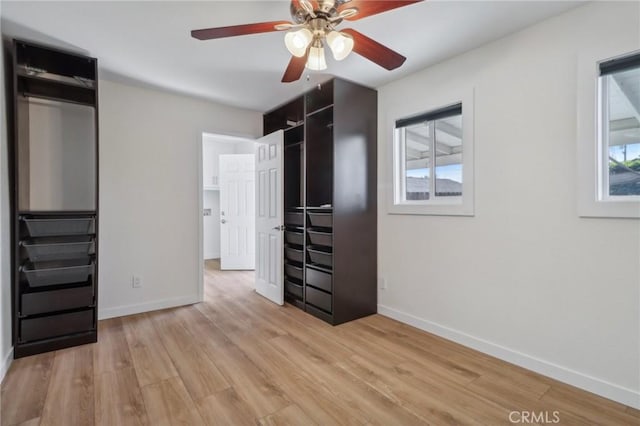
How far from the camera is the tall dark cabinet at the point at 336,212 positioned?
292cm

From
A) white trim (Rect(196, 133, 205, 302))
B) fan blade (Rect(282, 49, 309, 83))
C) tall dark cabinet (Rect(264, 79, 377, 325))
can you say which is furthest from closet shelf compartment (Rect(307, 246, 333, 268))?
fan blade (Rect(282, 49, 309, 83))

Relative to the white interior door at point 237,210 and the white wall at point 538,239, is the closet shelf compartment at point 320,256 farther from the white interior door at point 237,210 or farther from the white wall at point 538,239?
the white interior door at point 237,210

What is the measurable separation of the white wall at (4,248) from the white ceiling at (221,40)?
1.75 ft

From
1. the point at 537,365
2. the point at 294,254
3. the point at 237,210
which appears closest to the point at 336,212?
the point at 294,254

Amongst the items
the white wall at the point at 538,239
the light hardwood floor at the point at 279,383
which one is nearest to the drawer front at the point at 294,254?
the light hardwood floor at the point at 279,383

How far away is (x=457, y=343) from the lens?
2504 millimetres

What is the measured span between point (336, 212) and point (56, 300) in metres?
2.45

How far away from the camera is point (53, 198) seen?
2.58 m

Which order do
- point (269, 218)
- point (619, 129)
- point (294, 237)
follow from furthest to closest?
point (269, 218), point (294, 237), point (619, 129)

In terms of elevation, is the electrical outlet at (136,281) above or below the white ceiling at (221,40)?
below

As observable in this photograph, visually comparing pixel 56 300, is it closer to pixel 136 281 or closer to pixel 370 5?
pixel 136 281

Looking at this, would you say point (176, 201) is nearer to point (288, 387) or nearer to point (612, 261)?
point (288, 387)

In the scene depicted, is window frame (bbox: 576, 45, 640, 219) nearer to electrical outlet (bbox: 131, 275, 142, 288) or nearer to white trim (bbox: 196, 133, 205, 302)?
white trim (bbox: 196, 133, 205, 302)

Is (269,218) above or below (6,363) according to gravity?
above
